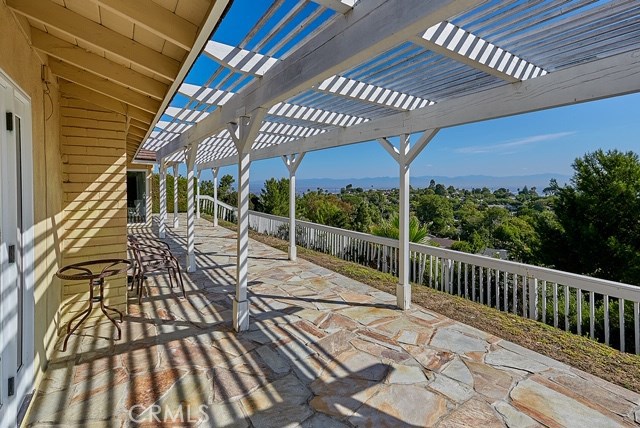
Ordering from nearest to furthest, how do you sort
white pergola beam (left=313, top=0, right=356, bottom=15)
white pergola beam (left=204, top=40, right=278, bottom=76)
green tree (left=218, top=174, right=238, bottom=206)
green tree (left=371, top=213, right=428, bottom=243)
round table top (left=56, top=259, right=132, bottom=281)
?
white pergola beam (left=313, top=0, right=356, bottom=15)
white pergola beam (left=204, top=40, right=278, bottom=76)
round table top (left=56, top=259, right=132, bottom=281)
green tree (left=371, top=213, right=428, bottom=243)
green tree (left=218, top=174, right=238, bottom=206)

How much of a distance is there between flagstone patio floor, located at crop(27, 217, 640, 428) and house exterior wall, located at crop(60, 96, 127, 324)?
1.77 ft

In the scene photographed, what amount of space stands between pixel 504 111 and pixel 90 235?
15.4 feet

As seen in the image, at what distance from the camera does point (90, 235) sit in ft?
13.4

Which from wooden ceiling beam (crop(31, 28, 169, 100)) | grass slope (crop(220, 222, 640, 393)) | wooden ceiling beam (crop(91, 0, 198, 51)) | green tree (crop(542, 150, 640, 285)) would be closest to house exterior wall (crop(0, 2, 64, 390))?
wooden ceiling beam (crop(31, 28, 169, 100))

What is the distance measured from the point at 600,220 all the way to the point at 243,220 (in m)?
11.3

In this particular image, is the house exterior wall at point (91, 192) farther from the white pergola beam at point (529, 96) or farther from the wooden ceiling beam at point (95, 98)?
the white pergola beam at point (529, 96)

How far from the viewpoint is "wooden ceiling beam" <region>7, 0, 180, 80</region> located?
2.24 meters

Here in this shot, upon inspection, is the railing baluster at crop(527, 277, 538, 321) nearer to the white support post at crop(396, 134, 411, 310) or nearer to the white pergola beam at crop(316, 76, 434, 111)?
the white support post at crop(396, 134, 411, 310)

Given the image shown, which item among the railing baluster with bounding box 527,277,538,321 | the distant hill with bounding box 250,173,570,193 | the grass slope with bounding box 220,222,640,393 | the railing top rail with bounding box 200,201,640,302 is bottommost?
the grass slope with bounding box 220,222,640,393

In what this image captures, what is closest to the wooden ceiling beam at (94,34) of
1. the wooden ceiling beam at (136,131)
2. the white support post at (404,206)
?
the white support post at (404,206)

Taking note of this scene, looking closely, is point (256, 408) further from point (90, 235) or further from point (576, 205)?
point (576, 205)

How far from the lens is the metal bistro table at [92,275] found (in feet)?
10.8

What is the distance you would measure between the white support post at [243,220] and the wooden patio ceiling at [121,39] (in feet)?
2.71

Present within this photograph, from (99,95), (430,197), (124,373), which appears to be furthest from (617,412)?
(430,197)
